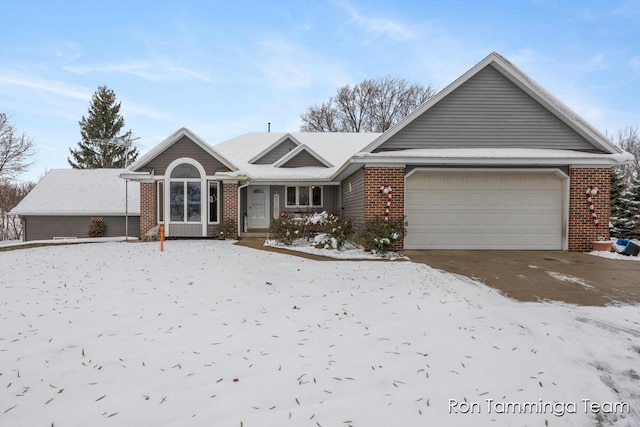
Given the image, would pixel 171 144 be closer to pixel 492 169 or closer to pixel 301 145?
pixel 301 145

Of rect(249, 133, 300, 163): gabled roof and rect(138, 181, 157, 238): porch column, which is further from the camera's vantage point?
rect(249, 133, 300, 163): gabled roof

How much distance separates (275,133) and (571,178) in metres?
16.1

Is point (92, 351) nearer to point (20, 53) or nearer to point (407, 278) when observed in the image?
point (407, 278)

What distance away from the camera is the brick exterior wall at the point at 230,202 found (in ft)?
46.2

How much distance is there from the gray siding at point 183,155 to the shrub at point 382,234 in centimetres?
742

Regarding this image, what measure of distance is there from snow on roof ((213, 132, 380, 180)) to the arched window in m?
1.40

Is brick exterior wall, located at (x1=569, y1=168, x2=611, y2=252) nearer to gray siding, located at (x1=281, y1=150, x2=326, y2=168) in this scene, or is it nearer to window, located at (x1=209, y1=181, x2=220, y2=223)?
gray siding, located at (x1=281, y1=150, x2=326, y2=168)

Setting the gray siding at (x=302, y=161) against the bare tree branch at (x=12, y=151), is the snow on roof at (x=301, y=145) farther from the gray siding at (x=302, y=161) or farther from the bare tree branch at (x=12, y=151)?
the bare tree branch at (x=12, y=151)

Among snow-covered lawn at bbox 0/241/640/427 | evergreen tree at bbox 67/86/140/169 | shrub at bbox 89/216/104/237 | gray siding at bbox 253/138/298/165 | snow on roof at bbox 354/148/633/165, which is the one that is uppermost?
evergreen tree at bbox 67/86/140/169

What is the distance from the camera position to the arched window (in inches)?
544

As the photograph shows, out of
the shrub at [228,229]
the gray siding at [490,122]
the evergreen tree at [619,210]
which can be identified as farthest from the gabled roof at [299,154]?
the evergreen tree at [619,210]

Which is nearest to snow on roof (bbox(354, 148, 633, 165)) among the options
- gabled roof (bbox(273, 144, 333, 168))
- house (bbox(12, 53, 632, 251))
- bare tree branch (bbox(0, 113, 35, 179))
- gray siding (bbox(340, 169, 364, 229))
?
house (bbox(12, 53, 632, 251))

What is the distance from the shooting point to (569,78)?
16078 mm

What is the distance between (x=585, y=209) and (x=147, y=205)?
1528 centimetres
